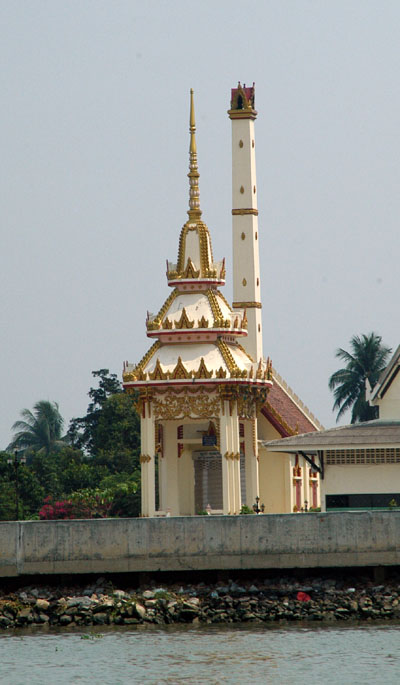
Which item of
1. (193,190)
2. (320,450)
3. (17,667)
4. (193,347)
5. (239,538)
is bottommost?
(17,667)

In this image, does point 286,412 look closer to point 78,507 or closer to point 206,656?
point 78,507

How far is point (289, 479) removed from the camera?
2896 inches

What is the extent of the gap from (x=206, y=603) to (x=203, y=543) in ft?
7.10

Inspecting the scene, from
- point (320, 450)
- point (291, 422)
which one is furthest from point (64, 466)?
point (320, 450)

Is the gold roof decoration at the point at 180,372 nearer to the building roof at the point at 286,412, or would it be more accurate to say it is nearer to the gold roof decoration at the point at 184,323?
the gold roof decoration at the point at 184,323

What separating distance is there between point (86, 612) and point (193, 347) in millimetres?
20538

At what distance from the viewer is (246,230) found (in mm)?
76625

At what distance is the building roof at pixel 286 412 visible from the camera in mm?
74312

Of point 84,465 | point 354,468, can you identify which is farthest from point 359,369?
point 354,468

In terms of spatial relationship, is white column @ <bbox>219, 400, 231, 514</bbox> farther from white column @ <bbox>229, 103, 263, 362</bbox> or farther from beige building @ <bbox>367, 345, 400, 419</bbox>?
white column @ <bbox>229, 103, 263, 362</bbox>

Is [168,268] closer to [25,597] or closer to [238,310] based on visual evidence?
[238,310]

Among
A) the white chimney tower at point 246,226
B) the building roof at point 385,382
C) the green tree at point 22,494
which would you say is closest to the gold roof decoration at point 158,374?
the building roof at point 385,382

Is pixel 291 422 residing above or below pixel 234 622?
above

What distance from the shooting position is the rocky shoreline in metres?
49.0
